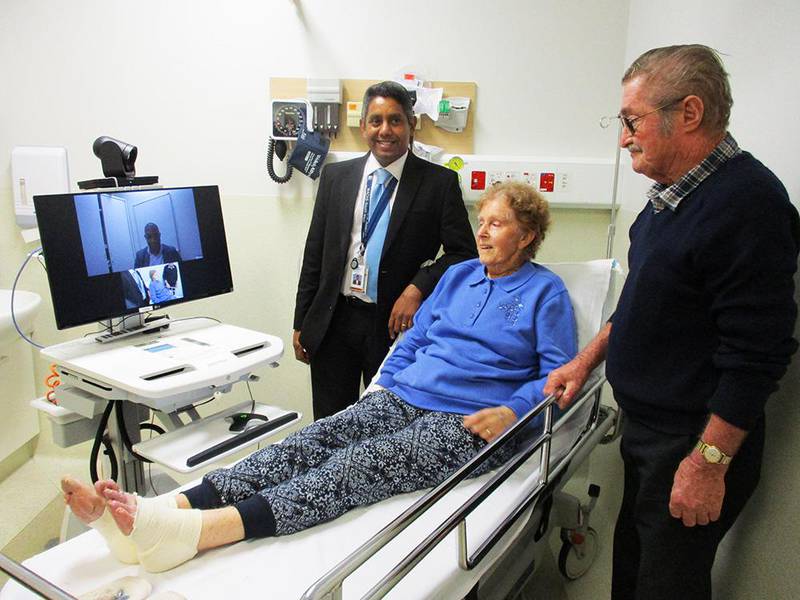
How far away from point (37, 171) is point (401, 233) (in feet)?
5.98

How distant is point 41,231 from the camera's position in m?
1.72

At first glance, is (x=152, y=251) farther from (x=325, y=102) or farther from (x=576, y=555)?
(x=576, y=555)

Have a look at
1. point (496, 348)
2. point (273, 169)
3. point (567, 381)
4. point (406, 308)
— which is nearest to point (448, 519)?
point (567, 381)

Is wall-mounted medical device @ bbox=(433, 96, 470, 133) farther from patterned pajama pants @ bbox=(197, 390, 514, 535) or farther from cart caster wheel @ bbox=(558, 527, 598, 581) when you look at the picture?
cart caster wheel @ bbox=(558, 527, 598, 581)

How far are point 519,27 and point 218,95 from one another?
138 centimetres

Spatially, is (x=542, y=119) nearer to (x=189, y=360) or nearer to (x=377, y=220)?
(x=377, y=220)

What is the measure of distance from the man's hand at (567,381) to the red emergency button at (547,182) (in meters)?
1.11

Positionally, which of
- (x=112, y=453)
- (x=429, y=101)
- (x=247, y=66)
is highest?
(x=247, y=66)

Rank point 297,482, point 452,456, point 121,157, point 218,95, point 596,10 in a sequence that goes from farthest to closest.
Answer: point 218,95, point 596,10, point 121,157, point 452,456, point 297,482

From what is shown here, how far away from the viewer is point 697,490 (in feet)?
4.00

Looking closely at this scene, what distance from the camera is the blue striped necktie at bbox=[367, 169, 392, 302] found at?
→ 2.21 meters

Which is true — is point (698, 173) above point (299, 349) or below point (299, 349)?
above

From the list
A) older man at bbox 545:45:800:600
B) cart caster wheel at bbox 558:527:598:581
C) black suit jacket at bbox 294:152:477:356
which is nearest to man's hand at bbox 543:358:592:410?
older man at bbox 545:45:800:600

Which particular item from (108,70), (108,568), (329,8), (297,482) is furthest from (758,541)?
(108,70)
